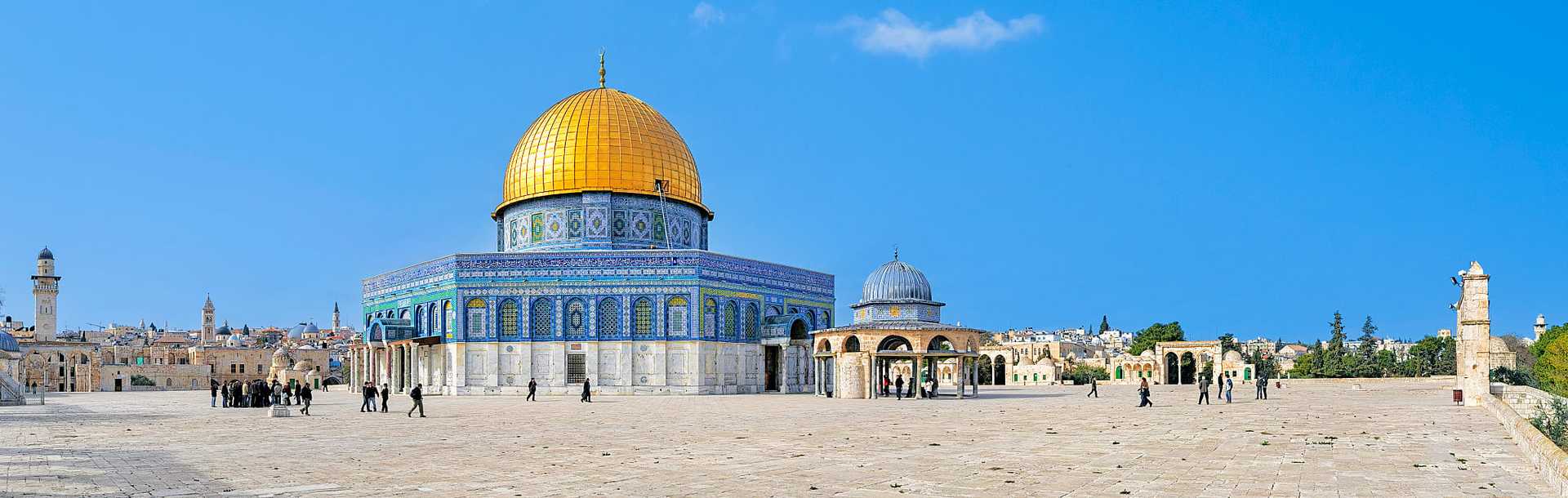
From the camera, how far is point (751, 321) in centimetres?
4806

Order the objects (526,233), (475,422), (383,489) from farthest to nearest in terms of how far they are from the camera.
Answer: (526,233)
(475,422)
(383,489)

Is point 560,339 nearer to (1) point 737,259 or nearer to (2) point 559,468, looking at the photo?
(1) point 737,259

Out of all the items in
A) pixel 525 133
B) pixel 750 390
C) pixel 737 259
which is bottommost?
pixel 750 390

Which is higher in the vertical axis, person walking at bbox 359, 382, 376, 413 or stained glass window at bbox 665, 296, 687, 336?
stained glass window at bbox 665, 296, 687, 336

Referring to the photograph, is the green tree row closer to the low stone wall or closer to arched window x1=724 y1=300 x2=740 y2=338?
arched window x1=724 y1=300 x2=740 y2=338

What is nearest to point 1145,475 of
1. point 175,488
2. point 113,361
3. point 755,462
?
point 755,462

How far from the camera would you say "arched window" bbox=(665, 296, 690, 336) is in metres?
45.2

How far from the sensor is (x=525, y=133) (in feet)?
174

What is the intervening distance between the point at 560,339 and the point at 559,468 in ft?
105

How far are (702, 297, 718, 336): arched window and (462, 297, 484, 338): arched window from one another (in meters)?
8.07

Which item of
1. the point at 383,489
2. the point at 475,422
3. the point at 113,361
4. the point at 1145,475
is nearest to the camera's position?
the point at 383,489

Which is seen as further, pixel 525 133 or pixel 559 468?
pixel 525 133

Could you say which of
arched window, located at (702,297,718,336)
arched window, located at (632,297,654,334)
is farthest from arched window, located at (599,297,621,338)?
arched window, located at (702,297,718,336)

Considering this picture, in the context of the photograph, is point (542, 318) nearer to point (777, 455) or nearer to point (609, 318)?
point (609, 318)
